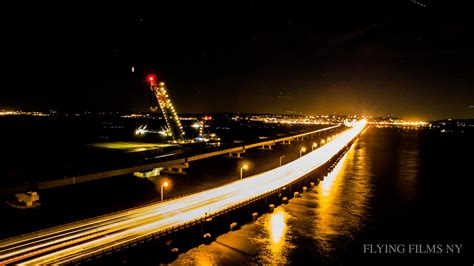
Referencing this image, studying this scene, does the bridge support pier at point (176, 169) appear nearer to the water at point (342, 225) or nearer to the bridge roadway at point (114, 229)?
the water at point (342, 225)

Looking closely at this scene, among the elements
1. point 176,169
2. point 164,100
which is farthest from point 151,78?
point 176,169

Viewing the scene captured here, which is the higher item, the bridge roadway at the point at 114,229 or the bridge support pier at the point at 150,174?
the bridge roadway at the point at 114,229

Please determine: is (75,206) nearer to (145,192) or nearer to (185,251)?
(145,192)

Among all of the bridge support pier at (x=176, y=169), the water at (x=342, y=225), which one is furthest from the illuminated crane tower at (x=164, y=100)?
the bridge support pier at (x=176, y=169)

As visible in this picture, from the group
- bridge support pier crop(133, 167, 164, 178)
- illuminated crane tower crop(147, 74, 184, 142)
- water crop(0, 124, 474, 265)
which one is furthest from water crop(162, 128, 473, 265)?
illuminated crane tower crop(147, 74, 184, 142)

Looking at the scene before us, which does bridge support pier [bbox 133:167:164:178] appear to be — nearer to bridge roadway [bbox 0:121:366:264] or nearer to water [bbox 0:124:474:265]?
water [bbox 0:124:474:265]

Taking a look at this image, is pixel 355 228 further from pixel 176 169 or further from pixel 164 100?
pixel 164 100
